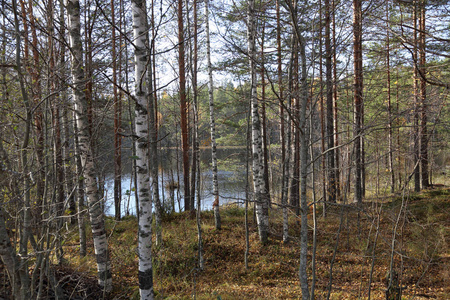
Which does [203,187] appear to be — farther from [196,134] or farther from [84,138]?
[84,138]

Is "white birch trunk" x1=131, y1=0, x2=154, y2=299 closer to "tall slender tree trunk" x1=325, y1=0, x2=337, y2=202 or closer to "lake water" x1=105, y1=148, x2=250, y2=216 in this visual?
"lake water" x1=105, y1=148, x2=250, y2=216

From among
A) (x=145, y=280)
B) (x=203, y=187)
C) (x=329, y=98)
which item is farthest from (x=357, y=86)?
(x=145, y=280)

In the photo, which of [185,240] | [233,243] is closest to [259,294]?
[233,243]

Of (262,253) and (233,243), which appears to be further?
(233,243)

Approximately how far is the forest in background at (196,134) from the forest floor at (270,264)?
10 centimetres

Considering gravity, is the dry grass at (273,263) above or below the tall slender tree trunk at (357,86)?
below

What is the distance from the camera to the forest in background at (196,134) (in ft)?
7.87

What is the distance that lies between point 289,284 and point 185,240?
3.18 m

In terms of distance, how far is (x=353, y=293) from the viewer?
5.28m

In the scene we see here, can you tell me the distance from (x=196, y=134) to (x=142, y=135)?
14.0 ft

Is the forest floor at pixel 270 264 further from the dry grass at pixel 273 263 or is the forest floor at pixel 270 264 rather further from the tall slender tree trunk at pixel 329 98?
the tall slender tree trunk at pixel 329 98

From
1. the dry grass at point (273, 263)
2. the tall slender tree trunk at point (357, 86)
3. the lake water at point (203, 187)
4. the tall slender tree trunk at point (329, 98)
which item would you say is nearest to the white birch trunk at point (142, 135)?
the lake water at point (203, 187)

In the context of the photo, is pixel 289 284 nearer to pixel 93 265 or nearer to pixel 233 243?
pixel 233 243

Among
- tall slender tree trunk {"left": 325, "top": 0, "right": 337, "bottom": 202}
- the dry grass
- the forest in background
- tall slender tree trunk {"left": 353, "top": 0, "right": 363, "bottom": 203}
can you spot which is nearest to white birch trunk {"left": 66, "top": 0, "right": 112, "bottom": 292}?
the forest in background
